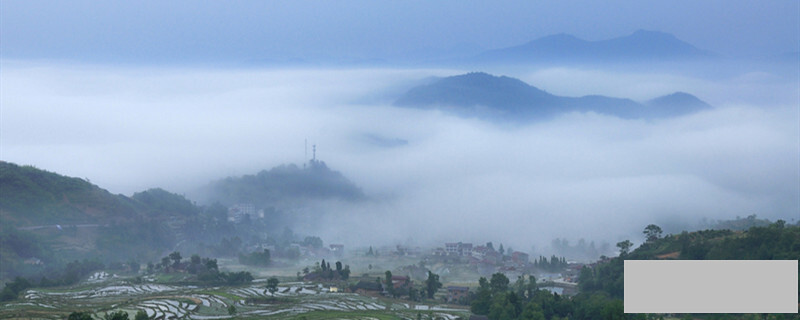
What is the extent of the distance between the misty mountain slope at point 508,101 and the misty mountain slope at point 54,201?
59.3 meters

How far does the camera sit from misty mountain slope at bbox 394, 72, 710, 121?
323 feet

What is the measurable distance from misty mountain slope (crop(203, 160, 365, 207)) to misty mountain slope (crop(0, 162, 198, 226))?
14162 millimetres

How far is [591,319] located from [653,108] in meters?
82.5

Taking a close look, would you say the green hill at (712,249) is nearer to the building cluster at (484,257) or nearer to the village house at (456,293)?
the village house at (456,293)

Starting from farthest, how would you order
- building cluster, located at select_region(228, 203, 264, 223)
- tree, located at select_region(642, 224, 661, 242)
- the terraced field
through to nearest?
building cluster, located at select_region(228, 203, 264, 223) < tree, located at select_region(642, 224, 661, 242) < the terraced field

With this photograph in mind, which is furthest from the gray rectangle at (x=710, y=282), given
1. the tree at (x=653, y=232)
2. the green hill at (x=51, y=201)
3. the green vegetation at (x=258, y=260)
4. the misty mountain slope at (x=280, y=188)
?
the misty mountain slope at (x=280, y=188)

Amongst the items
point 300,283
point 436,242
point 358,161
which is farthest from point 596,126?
point 300,283

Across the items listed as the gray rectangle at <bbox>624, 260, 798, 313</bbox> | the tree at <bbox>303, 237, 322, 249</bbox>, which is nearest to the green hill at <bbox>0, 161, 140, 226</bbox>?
the tree at <bbox>303, 237, 322, 249</bbox>

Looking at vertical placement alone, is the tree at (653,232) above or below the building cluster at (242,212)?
below

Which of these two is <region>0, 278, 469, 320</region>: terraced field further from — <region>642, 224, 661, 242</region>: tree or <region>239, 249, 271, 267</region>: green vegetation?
<region>642, 224, 661, 242</region>: tree

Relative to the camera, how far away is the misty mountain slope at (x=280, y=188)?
6253cm

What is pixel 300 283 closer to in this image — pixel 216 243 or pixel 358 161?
pixel 216 243

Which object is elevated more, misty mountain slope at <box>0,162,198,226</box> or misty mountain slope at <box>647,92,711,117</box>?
misty mountain slope at <box>647,92,711,117</box>

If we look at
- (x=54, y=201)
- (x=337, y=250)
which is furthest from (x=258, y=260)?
(x=54, y=201)
